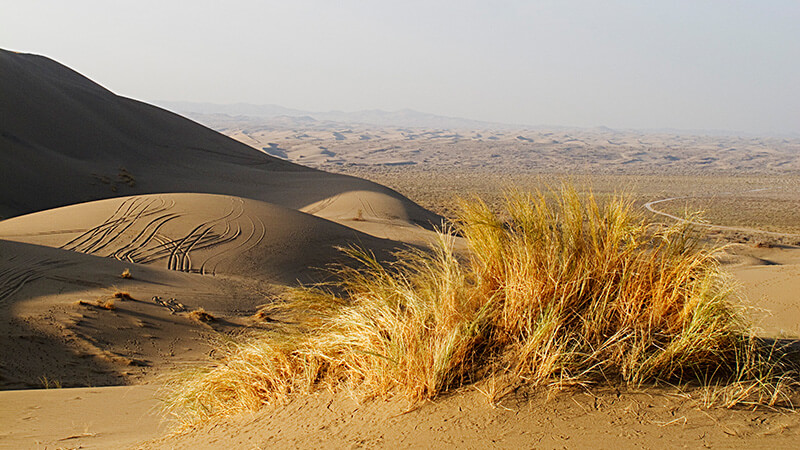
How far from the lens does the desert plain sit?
10.5ft

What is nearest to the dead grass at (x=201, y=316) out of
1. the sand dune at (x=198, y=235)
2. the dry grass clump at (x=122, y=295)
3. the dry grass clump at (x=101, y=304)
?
the dry grass clump at (x=122, y=295)

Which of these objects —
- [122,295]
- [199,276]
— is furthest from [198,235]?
[122,295]

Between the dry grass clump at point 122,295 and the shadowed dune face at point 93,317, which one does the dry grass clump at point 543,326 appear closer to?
the shadowed dune face at point 93,317

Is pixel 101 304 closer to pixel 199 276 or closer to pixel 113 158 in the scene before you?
pixel 199 276

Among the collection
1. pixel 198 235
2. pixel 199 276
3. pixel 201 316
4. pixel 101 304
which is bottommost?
pixel 201 316

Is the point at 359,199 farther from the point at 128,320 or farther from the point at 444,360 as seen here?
the point at 444,360

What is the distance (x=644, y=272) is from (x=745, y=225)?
26.6 meters

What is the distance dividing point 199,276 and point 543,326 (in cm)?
949

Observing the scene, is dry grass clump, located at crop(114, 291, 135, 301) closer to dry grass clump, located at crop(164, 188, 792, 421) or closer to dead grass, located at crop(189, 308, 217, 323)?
dead grass, located at crop(189, 308, 217, 323)

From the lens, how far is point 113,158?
92.0ft

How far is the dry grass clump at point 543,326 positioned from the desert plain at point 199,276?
0.16 m

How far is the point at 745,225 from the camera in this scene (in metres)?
26.7

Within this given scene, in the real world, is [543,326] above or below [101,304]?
above

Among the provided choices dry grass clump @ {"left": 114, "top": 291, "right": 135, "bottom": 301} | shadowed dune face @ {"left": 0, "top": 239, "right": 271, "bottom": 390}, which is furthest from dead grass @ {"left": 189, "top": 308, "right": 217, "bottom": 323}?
dry grass clump @ {"left": 114, "top": 291, "right": 135, "bottom": 301}
